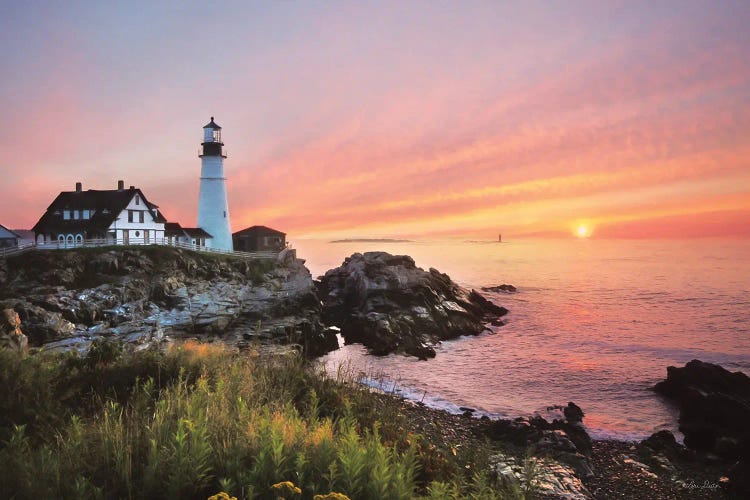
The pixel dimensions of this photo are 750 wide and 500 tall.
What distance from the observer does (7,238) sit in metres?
51.5

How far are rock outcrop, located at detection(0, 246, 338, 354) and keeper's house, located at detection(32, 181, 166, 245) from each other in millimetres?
8833

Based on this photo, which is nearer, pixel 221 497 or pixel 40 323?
pixel 221 497

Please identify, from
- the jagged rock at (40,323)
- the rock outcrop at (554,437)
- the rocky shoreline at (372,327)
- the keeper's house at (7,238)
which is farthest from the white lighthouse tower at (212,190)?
the rock outcrop at (554,437)

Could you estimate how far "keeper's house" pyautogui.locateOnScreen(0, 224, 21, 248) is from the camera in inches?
2003

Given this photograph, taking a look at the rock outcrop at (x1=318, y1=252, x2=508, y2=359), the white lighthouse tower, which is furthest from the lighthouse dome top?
the rock outcrop at (x1=318, y1=252, x2=508, y2=359)

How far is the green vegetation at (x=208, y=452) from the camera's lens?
215 inches

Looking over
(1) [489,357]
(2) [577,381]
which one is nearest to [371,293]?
(1) [489,357]

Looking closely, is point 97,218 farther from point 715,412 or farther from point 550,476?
point 715,412

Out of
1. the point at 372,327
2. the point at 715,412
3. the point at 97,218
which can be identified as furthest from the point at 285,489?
the point at 97,218

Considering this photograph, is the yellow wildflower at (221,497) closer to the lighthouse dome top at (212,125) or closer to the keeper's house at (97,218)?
the keeper's house at (97,218)

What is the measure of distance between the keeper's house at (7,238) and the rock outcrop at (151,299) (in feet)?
53.6

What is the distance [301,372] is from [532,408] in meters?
17.9

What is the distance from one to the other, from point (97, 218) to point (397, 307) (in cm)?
3512

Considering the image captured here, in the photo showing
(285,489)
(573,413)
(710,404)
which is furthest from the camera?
(573,413)
